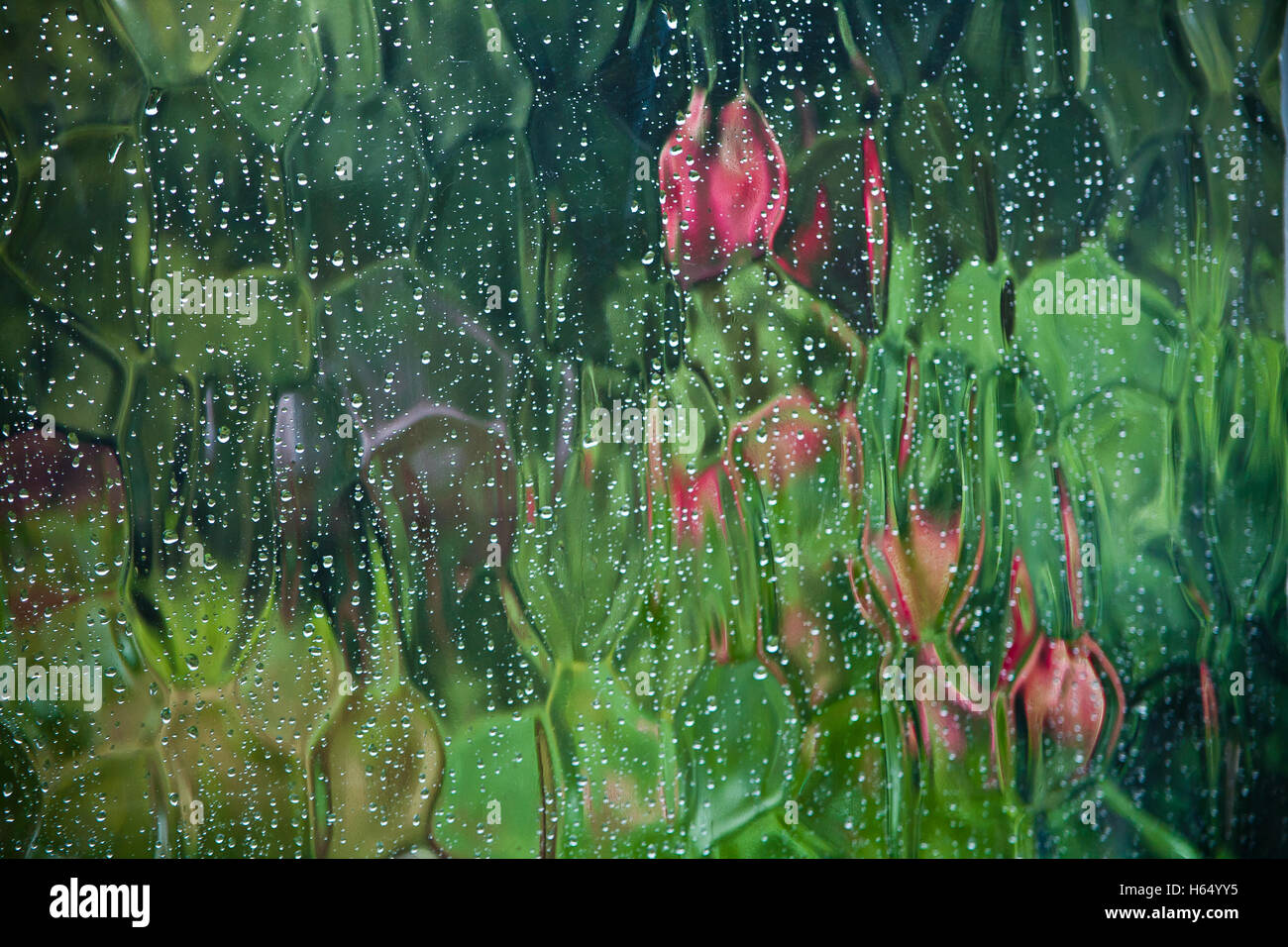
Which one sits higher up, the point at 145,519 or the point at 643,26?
the point at 643,26

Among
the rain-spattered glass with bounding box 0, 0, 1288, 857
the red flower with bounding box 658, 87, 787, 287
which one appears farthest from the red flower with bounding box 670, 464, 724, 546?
the red flower with bounding box 658, 87, 787, 287

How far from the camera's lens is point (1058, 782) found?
50 cm

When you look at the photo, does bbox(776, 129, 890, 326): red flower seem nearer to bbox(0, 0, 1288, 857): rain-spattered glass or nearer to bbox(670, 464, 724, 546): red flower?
bbox(0, 0, 1288, 857): rain-spattered glass

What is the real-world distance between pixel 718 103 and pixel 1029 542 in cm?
31

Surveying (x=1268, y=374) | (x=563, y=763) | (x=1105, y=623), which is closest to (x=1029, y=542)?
(x=1105, y=623)

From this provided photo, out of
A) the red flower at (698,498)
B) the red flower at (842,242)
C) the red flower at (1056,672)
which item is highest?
the red flower at (842,242)

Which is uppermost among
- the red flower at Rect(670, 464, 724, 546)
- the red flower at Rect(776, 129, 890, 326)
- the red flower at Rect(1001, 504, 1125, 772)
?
the red flower at Rect(776, 129, 890, 326)

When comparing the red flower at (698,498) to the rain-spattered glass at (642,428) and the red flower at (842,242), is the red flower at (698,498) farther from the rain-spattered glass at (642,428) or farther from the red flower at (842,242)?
the red flower at (842,242)

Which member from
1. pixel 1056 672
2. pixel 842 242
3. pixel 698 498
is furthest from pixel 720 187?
pixel 1056 672

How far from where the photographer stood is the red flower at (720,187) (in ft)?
1.59

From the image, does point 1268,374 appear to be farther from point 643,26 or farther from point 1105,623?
point 643,26

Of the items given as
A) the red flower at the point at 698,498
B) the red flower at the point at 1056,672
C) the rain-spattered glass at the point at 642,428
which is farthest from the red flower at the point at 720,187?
the red flower at the point at 1056,672

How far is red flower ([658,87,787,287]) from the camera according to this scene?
1.59ft
